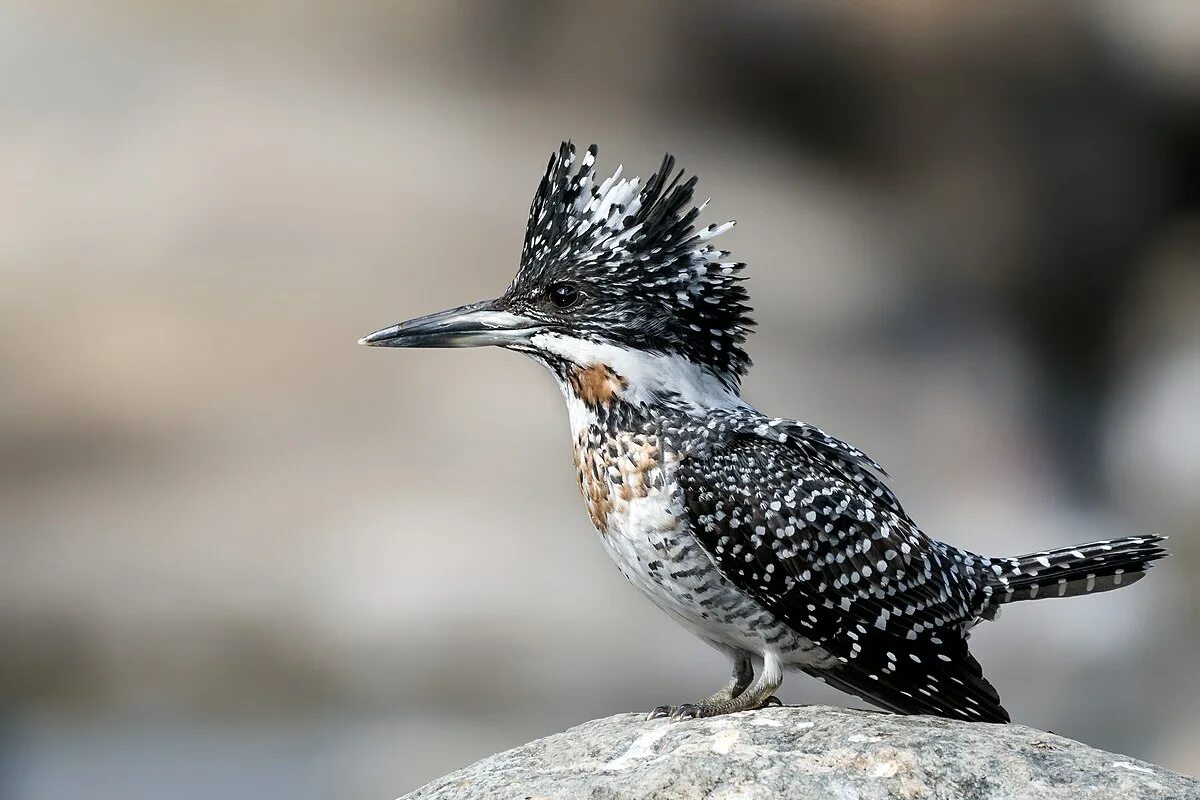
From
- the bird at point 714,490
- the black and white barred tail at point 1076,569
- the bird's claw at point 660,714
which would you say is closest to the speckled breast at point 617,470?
the bird at point 714,490

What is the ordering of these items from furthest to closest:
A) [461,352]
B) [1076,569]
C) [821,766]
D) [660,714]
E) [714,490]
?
[461,352] < [1076,569] < [660,714] < [714,490] < [821,766]

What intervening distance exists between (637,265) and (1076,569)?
1.59 m

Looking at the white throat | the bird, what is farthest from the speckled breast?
the white throat

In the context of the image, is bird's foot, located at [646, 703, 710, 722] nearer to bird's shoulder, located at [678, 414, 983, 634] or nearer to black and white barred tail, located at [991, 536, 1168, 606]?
bird's shoulder, located at [678, 414, 983, 634]

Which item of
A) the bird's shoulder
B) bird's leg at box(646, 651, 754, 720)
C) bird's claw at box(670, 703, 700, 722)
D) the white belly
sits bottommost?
bird's claw at box(670, 703, 700, 722)

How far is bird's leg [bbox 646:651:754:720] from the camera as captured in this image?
3645 mm

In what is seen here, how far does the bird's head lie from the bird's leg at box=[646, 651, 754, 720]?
0.84 metres

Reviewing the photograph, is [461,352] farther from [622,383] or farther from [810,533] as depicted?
[810,533]

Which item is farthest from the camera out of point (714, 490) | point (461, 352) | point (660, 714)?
point (461, 352)

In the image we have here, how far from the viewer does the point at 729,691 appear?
3.75 m

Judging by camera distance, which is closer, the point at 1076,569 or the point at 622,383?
the point at 622,383

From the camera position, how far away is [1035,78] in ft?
34.2

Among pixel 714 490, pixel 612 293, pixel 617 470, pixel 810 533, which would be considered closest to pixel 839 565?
pixel 810 533

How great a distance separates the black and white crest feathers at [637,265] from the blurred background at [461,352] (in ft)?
18.7
